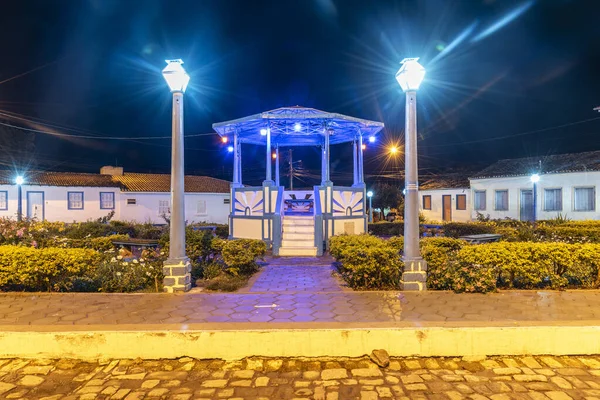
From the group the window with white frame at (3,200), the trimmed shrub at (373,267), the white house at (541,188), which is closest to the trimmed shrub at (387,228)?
the white house at (541,188)

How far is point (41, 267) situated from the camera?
249 inches

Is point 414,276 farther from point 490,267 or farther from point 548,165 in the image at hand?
point 548,165

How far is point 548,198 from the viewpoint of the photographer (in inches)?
870

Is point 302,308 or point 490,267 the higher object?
point 490,267

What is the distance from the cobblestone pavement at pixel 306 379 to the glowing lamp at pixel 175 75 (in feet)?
14.7

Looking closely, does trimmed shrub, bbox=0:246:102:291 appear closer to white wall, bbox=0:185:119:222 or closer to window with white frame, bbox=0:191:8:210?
white wall, bbox=0:185:119:222

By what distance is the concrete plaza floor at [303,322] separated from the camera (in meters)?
4.33

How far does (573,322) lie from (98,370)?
5634mm

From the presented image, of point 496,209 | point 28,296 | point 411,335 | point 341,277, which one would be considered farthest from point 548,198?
point 28,296

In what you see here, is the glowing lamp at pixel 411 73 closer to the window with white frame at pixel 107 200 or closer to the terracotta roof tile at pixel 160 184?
the terracotta roof tile at pixel 160 184

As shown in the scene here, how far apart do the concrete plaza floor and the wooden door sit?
2215 cm

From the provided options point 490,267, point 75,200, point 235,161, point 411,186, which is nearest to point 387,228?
point 235,161

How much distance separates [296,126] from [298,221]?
3.47m

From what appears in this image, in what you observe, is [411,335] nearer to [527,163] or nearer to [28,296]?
[28,296]
